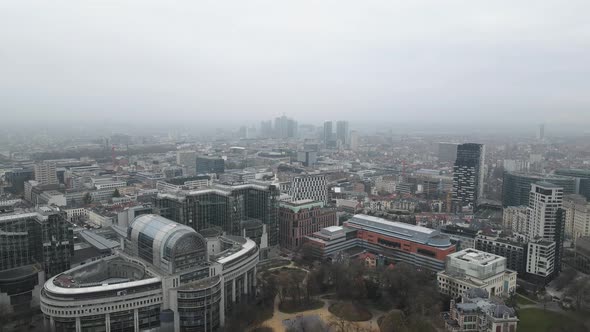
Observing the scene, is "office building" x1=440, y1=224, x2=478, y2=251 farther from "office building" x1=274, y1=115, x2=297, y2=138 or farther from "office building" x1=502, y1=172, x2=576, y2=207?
"office building" x1=274, y1=115, x2=297, y2=138

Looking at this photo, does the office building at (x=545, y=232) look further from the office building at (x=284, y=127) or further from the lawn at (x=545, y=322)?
the office building at (x=284, y=127)

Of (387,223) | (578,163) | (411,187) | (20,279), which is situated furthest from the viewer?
(578,163)

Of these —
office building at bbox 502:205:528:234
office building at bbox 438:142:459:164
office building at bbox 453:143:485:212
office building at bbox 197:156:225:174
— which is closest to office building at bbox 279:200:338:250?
office building at bbox 502:205:528:234

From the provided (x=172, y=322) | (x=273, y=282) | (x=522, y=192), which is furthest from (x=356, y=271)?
(x=522, y=192)

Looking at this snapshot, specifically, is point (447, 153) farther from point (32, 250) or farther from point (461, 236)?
point (32, 250)

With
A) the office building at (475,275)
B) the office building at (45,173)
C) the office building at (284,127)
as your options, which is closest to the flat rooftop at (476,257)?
the office building at (475,275)

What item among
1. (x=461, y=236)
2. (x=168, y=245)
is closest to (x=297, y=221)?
(x=461, y=236)

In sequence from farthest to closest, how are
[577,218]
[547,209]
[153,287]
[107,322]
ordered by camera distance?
[577,218] → [547,209] → [153,287] → [107,322]

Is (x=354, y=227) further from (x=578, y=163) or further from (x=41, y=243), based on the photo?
(x=578, y=163)
